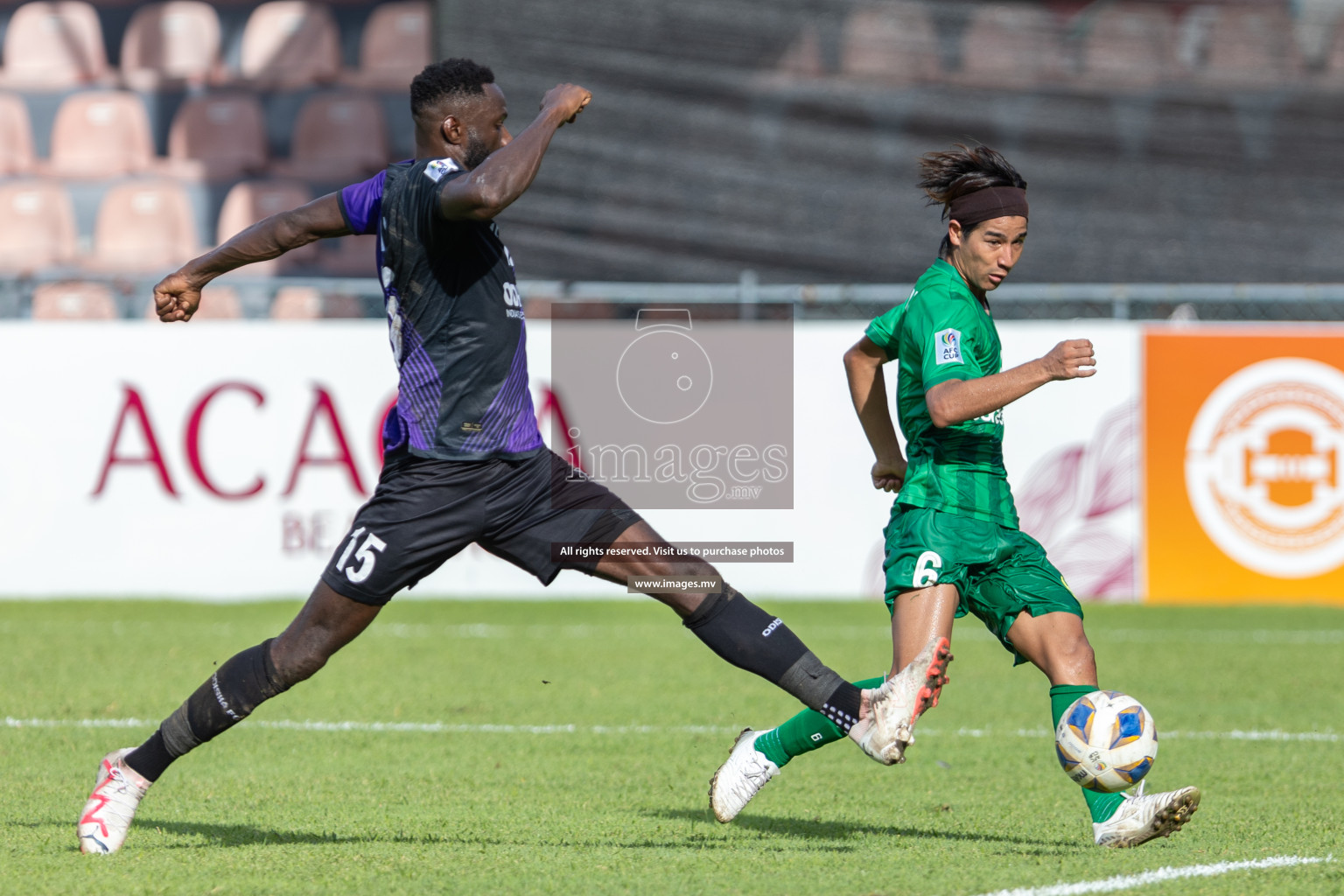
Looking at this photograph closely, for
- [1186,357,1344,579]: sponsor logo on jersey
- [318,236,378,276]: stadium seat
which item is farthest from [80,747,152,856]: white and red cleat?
[318,236,378,276]: stadium seat

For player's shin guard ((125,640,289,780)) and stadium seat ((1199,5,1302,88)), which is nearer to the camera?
player's shin guard ((125,640,289,780))

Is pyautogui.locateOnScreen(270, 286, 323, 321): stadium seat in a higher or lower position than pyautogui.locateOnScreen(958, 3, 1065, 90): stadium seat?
lower

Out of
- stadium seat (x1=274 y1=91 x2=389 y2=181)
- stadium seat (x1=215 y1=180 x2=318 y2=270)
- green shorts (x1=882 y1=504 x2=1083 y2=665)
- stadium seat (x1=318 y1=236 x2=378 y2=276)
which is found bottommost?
green shorts (x1=882 y1=504 x2=1083 y2=665)

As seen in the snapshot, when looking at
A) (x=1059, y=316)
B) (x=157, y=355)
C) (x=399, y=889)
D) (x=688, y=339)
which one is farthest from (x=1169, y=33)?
(x=399, y=889)

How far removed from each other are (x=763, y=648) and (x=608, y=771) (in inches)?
66.3

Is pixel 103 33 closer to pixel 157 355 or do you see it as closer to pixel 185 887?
pixel 157 355

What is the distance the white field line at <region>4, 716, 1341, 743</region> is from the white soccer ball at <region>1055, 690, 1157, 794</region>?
2.42 meters

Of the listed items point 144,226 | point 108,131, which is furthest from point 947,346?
point 108,131

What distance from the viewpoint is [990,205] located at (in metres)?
4.73

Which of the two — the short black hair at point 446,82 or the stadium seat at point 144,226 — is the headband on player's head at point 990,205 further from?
the stadium seat at point 144,226

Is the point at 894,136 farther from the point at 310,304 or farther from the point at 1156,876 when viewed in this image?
the point at 1156,876

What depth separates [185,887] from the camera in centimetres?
415

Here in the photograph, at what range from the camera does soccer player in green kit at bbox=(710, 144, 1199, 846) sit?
15.1 ft

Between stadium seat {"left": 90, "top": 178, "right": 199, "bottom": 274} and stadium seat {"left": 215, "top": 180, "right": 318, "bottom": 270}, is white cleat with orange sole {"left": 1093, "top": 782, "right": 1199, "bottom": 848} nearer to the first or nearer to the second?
stadium seat {"left": 215, "top": 180, "right": 318, "bottom": 270}
